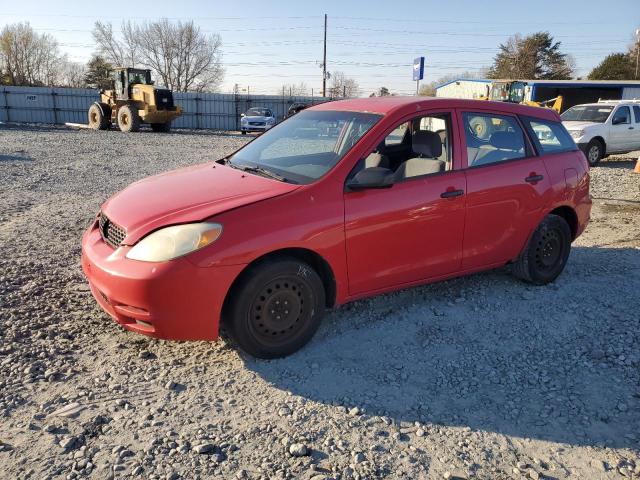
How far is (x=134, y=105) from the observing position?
25609 millimetres

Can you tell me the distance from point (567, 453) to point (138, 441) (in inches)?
87.9

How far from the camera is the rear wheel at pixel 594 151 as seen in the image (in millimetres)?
14515

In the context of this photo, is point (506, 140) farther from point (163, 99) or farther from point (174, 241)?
Result: point (163, 99)

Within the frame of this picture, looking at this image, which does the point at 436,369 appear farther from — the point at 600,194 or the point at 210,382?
the point at 600,194

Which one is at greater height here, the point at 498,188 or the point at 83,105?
the point at 83,105

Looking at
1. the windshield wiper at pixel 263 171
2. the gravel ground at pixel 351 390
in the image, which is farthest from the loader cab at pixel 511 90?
the windshield wiper at pixel 263 171

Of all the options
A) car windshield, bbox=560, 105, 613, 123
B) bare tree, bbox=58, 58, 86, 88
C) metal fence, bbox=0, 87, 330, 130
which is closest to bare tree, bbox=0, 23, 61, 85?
bare tree, bbox=58, 58, 86, 88

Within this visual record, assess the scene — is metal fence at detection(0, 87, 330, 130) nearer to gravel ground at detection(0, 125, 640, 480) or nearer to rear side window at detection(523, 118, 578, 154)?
rear side window at detection(523, 118, 578, 154)

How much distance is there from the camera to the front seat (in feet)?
13.2

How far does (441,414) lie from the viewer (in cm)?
300

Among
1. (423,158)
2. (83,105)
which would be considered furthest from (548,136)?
(83,105)

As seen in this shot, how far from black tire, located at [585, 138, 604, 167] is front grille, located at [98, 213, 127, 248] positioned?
14.2 metres

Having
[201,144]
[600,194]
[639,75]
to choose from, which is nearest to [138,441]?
[600,194]

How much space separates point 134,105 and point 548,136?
79.3 ft
